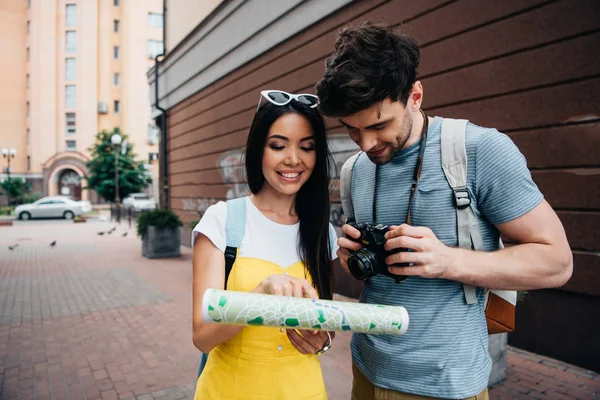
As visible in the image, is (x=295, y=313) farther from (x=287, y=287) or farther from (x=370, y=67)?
(x=370, y=67)

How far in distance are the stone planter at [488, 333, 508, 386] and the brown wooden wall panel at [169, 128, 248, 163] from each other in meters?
6.85

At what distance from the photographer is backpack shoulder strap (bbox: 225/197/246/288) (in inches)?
59.1

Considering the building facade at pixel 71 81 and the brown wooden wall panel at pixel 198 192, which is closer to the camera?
the brown wooden wall panel at pixel 198 192

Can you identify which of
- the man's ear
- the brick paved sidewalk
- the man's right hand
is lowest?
the brick paved sidewalk

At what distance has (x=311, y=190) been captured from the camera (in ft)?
5.98

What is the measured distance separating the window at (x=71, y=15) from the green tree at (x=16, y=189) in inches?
618

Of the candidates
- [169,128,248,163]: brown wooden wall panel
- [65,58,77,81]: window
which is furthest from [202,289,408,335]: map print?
[65,58,77,81]: window

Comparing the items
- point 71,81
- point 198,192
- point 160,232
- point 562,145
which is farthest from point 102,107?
point 562,145

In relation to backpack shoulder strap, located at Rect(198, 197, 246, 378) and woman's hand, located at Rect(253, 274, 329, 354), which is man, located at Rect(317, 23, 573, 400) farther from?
backpack shoulder strap, located at Rect(198, 197, 246, 378)

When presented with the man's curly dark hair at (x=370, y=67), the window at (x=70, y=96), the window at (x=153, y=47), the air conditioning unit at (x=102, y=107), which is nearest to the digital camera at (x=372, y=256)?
the man's curly dark hair at (x=370, y=67)

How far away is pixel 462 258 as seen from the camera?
1.26 meters

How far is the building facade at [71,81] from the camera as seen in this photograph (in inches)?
1531

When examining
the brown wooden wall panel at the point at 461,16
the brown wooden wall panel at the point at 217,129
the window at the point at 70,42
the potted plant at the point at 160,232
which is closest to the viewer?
the brown wooden wall panel at the point at 461,16

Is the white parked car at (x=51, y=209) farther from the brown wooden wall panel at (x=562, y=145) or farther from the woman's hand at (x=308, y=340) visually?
the woman's hand at (x=308, y=340)
